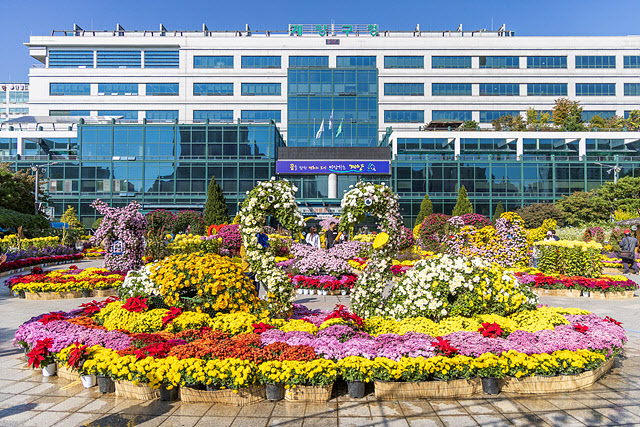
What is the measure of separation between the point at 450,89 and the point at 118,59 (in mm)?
42419

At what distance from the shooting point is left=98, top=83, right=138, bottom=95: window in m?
56.0

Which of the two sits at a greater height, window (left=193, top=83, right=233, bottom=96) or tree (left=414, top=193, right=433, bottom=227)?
window (left=193, top=83, right=233, bottom=96)

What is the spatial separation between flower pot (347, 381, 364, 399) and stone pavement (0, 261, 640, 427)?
70 mm

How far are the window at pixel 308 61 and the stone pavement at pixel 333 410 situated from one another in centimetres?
5488

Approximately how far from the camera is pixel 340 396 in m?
5.49

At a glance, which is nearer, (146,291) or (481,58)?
(146,291)

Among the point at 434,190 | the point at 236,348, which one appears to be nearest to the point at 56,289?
the point at 236,348

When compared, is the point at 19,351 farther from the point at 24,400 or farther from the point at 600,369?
the point at 600,369

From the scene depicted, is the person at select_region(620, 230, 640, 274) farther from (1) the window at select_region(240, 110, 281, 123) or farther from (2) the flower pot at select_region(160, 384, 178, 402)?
(1) the window at select_region(240, 110, 281, 123)

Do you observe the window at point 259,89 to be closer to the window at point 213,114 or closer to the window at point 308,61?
the window at point 213,114

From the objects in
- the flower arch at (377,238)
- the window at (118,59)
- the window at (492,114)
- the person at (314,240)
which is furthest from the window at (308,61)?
the flower arch at (377,238)

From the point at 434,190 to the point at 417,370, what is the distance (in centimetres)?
4327

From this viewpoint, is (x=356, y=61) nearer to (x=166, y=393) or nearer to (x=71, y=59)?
(x=71, y=59)

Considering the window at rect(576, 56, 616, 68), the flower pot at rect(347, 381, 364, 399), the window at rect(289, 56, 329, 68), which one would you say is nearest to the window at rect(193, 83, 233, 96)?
the window at rect(289, 56, 329, 68)
